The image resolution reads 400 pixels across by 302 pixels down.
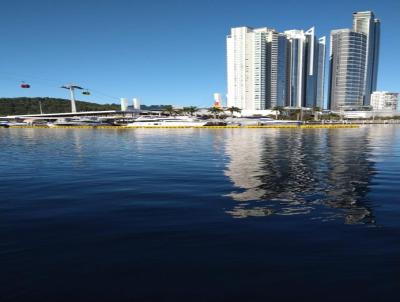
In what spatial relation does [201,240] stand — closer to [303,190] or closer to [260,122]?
[303,190]

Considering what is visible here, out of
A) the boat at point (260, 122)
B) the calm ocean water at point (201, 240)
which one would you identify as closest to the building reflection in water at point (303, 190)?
the calm ocean water at point (201, 240)

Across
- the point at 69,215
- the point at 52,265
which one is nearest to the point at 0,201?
the point at 69,215

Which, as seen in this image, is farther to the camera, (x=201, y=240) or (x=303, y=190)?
(x=303, y=190)

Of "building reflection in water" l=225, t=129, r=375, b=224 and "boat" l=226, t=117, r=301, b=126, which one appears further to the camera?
"boat" l=226, t=117, r=301, b=126

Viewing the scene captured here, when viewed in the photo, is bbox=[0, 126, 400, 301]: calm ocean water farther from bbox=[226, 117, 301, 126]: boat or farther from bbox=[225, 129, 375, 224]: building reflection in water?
bbox=[226, 117, 301, 126]: boat

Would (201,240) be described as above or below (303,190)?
above

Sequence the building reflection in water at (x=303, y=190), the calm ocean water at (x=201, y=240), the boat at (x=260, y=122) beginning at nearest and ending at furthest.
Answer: the calm ocean water at (x=201, y=240), the building reflection in water at (x=303, y=190), the boat at (x=260, y=122)

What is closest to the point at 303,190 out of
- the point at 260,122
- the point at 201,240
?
the point at 201,240

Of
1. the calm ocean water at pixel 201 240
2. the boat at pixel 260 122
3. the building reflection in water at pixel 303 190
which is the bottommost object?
the boat at pixel 260 122

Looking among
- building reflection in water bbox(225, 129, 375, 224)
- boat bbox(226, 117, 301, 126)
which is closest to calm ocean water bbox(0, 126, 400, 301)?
building reflection in water bbox(225, 129, 375, 224)

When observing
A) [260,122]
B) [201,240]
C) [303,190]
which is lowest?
[260,122]

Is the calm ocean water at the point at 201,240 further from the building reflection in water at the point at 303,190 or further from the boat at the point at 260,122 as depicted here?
the boat at the point at 260,122

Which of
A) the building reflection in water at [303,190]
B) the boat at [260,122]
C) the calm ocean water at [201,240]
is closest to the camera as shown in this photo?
the calm ocean water at [201,240]

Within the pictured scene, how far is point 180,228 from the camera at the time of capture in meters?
11.0
